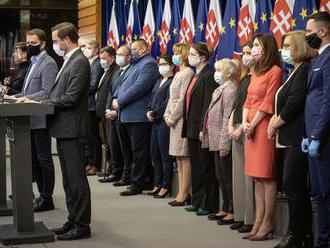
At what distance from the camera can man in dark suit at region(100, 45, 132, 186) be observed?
27.4ft

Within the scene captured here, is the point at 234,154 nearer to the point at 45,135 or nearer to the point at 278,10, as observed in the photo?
the point at 278,10

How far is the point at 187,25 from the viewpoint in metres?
8.34

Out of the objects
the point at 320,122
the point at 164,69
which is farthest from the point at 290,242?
the point at 164,69

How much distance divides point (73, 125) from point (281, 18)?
210 cm

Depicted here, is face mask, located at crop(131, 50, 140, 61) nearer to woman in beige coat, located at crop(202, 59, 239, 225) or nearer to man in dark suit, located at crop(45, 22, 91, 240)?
woman in beige coat, located at crop(202, 59, 239, 225)


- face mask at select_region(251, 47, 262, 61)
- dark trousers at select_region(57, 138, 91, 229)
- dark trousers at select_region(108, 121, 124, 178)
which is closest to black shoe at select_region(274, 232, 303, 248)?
face mask at select_region(251, 47, 262, 61)

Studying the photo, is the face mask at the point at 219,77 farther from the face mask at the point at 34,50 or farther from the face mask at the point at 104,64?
the face mask at the point at 104,64

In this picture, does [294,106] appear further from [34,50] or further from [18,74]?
[18,74]

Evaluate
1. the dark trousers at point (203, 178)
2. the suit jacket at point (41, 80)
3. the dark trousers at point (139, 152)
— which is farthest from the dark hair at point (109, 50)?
the dark trousers at point (203, 178)

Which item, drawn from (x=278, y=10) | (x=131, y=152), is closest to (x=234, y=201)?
(x=278, y=10)

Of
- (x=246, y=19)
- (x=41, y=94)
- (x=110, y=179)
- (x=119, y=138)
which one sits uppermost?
(x=246, y=19)

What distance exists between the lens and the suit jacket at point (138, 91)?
312 inches

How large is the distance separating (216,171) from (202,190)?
19.7 inches

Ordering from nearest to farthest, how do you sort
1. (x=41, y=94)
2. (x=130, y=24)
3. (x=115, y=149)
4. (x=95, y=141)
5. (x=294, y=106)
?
(x=294, y=106)
(x=41, y=94)
(x=115, y=149)
(x=95, y=141)
(x=130, y=24)
